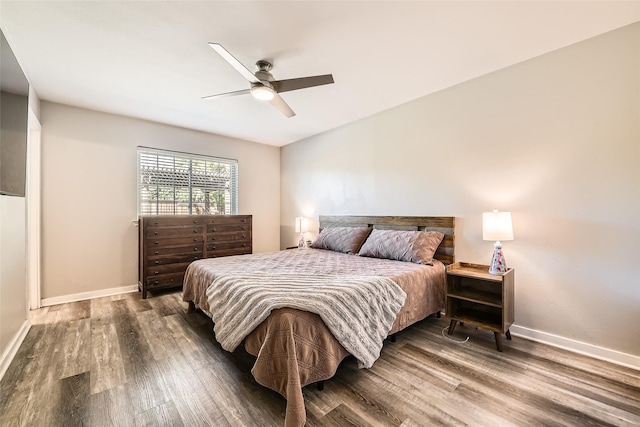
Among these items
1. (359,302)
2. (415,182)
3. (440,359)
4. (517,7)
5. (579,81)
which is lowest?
(440,359)

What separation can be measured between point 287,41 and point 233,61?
512mm

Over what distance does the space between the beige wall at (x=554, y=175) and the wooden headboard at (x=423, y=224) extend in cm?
9

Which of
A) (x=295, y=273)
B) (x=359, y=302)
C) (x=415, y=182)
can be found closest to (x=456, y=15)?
(x=415, y=182)

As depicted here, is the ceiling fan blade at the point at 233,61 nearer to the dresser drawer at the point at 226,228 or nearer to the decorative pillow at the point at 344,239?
the decorative pillow at the point at 344,239

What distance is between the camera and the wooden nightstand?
7.25 feet

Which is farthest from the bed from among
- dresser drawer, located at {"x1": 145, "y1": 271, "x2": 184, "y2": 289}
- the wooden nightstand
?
dresser drawer, located at {"x1": 145, "y1": 271, "x2": 184, "y2": 289}

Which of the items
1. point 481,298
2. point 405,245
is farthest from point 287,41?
point 481,298

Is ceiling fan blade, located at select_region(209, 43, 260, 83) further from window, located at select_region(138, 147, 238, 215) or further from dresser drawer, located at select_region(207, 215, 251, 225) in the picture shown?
window, located at select_region(138, 147, 238, 215)

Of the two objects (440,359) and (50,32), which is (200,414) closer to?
(440,359)

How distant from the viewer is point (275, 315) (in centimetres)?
157

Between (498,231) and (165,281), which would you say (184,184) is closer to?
(165,281)

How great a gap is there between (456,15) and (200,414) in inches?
119

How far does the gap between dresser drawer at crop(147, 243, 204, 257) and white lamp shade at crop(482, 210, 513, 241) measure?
366 centimetres

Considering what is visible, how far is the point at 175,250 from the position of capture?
3746mm
